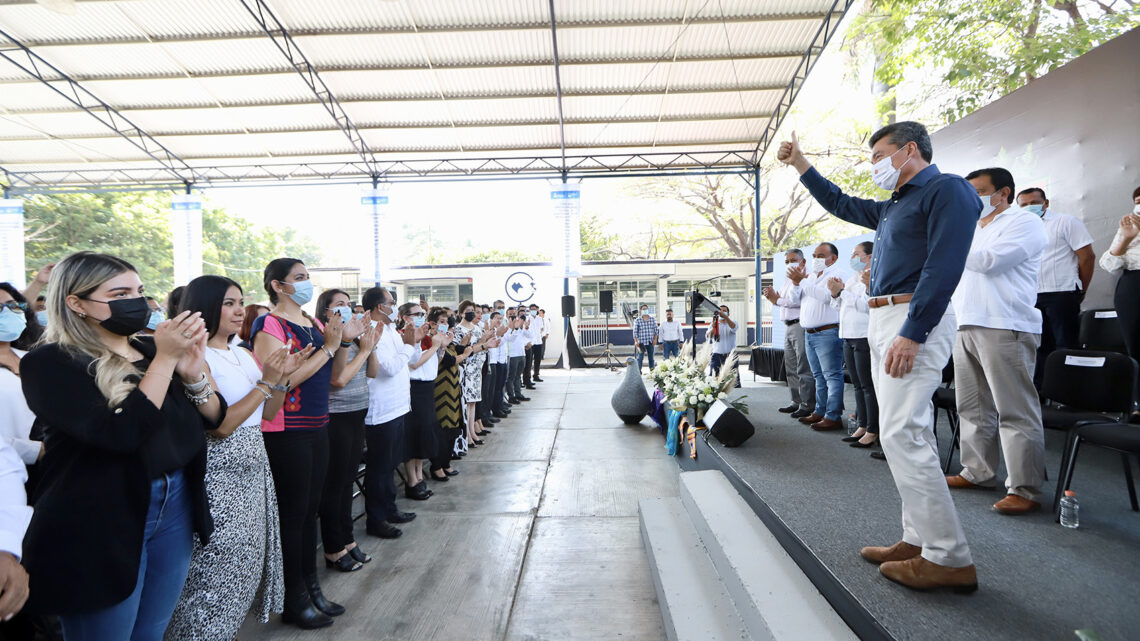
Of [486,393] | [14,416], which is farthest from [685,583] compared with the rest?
[486,393]

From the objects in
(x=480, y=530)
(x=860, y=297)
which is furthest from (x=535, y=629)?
(x=860, y=297)

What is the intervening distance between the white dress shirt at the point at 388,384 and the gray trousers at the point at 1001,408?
341 cm

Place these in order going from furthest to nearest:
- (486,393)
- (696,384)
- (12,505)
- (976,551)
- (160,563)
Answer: (486,393)
(696,384)
(976,551)
(160,563)
(12,505)

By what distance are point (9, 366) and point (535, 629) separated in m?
2.49

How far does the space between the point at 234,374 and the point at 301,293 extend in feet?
2.17

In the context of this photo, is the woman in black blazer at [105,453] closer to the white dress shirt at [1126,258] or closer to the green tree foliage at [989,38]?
the white dress shirt at [1126,258]

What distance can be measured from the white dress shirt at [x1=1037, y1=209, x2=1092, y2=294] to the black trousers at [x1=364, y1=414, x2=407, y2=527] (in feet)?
16.1

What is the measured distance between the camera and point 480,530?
3.69 meters

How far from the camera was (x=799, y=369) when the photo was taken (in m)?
5.34

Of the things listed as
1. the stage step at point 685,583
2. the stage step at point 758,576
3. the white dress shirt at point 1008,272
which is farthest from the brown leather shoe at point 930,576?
the white dress shirt at point 1008,272

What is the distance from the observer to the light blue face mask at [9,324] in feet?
6.77

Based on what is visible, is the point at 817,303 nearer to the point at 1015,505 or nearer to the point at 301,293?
the point at 1015,505

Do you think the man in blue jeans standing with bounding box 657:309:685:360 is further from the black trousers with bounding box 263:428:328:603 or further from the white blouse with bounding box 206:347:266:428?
the white blouse with bounding box 206:347:266:428

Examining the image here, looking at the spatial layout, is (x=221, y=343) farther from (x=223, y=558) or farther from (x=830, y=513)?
(x=830, y=513)
